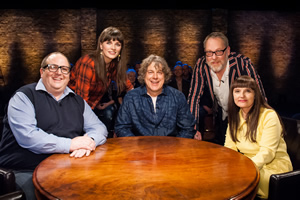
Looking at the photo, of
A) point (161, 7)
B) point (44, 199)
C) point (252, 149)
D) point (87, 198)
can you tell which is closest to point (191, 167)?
point (87, 198)

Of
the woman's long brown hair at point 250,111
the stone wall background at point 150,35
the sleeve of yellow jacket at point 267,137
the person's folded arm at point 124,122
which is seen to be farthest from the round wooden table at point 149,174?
the stone wall background at point 150,35

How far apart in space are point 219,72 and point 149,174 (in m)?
1.97

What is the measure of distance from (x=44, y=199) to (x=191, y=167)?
734 mm

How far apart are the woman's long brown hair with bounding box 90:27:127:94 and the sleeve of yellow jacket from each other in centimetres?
158

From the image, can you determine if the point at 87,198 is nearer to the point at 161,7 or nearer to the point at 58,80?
the point at 58,80

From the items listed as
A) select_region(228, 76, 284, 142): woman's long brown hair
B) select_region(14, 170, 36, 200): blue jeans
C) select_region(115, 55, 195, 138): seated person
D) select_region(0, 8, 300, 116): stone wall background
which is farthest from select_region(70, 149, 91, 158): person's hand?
select_region(0, 8, 300, 116): stone wall background

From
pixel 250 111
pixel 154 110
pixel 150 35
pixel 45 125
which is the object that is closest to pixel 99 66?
pixel 154 110

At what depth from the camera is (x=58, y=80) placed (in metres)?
1.86

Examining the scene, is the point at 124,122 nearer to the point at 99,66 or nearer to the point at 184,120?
the point at 184,120

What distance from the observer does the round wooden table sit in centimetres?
102

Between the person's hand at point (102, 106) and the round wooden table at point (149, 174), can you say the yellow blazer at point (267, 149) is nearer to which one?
the round wooden table at point (149, 174)

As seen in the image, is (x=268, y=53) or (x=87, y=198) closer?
(x=87, y=198)

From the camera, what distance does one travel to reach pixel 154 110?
2.43 m

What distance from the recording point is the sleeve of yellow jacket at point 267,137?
1.80 meters
